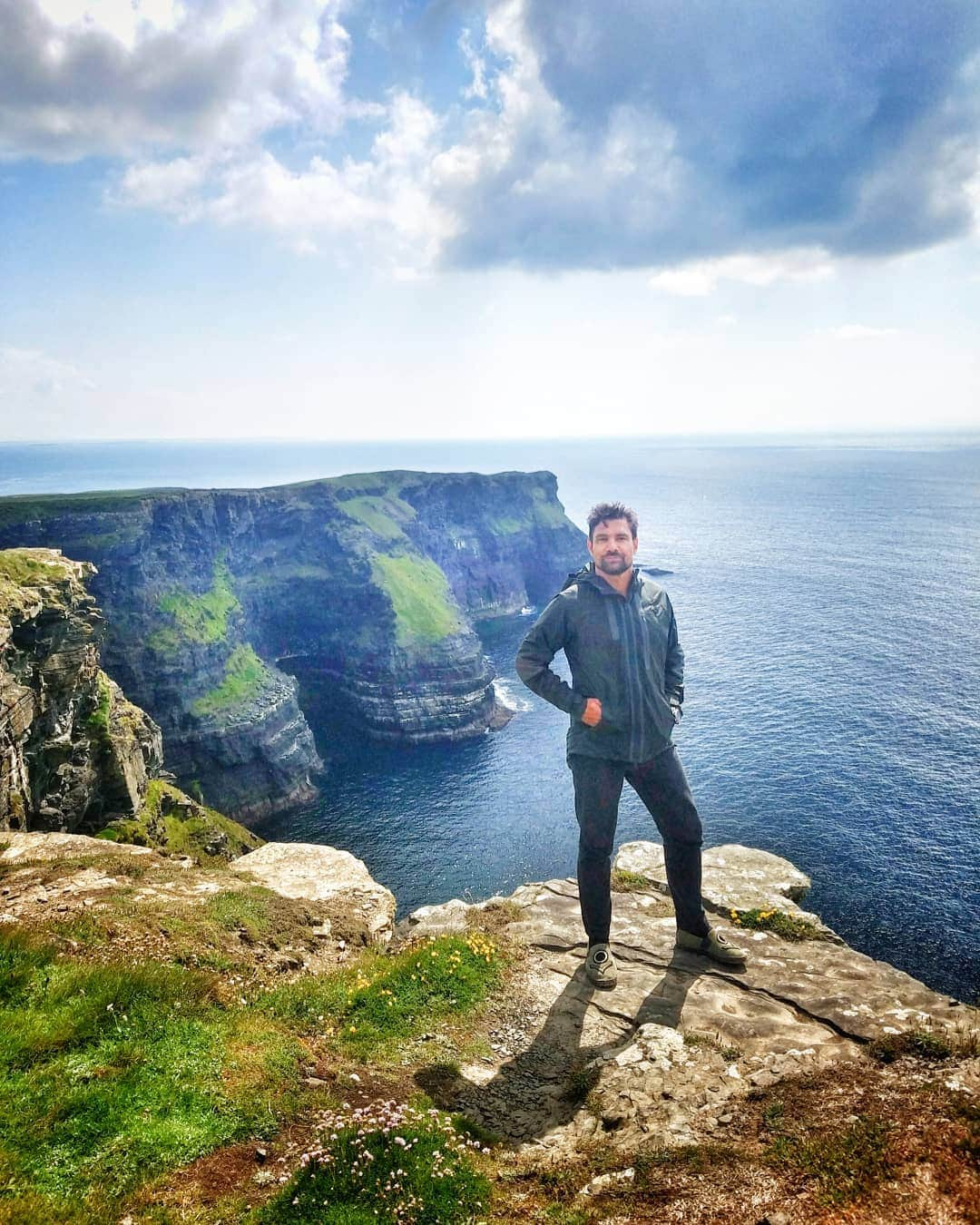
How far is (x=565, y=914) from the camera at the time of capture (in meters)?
12.3

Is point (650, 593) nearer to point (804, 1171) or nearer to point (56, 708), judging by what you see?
point (804, 1171)

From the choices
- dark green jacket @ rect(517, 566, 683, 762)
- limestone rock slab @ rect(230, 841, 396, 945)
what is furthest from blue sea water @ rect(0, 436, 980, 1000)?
A: dark green jacket @ rect(517, 566, 683, 762)

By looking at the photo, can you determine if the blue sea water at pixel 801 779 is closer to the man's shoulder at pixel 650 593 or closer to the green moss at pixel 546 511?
the man's shoulder at pixel 650 593

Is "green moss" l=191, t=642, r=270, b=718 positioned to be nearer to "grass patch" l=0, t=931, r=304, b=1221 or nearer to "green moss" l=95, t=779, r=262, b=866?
"green moss" l=95, t=779, r=262, b=866

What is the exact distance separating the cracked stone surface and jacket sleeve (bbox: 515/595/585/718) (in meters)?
4.01

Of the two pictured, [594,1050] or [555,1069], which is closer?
[555,1069]

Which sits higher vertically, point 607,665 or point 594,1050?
point 607,665

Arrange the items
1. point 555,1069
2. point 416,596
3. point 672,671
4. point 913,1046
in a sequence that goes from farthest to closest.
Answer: point 416,596 < point 672,671 < point 555,1069 < point 913,1046

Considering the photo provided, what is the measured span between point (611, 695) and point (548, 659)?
39.8 inches

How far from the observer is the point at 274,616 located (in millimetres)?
92000

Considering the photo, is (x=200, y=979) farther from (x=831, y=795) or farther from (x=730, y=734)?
(x=730, y=734)

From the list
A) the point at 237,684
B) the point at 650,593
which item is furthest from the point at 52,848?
the point at 237,684

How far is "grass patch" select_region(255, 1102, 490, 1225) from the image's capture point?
4.98m

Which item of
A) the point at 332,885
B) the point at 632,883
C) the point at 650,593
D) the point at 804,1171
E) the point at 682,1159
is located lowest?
the point at 332,885
